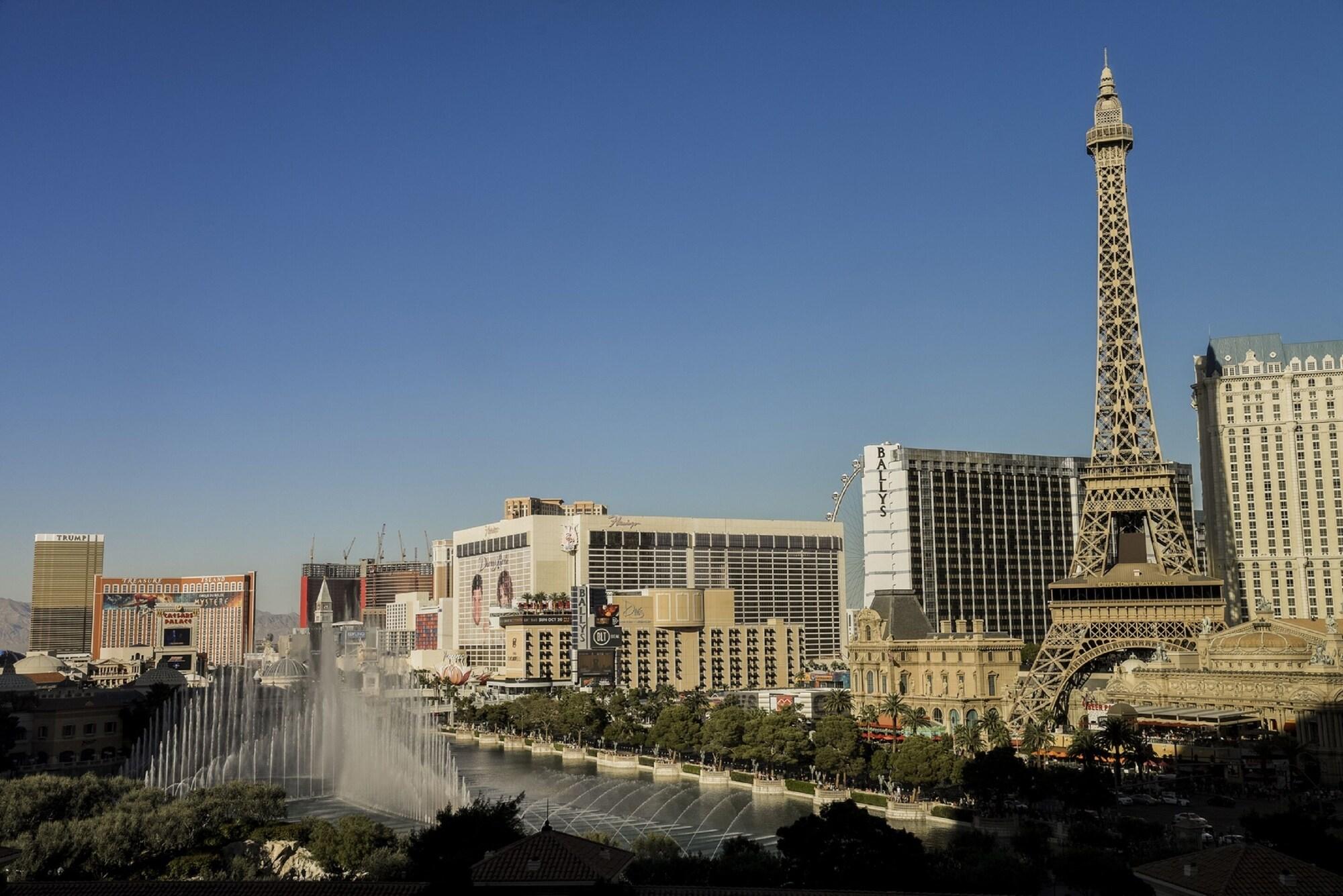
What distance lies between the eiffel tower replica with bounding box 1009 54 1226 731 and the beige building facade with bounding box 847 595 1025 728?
7023 millimetres

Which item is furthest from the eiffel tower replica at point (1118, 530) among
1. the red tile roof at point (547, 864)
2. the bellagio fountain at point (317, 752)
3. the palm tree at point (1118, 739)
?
the red tile roof at point (547, 864)

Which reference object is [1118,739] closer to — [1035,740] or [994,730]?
[1035,740]

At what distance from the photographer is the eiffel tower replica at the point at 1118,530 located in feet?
317

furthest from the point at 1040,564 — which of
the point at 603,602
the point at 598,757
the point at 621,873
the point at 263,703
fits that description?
the point at 621,873

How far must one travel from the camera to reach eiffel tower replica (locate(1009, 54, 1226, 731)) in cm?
9662

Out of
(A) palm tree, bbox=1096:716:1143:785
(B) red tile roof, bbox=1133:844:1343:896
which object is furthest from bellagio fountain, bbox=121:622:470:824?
(B) red tile roof, bbox=1133:844:1343:896

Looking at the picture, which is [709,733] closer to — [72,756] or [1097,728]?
[1097,728]

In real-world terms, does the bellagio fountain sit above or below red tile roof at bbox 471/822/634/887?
below

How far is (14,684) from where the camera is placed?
323 ft

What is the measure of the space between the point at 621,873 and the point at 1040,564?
159m

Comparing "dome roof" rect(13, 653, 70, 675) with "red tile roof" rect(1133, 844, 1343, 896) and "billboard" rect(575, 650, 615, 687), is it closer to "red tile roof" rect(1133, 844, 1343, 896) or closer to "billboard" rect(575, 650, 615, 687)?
"billboard" rect(575, 650, 615, 687)

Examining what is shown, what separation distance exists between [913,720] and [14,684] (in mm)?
75580

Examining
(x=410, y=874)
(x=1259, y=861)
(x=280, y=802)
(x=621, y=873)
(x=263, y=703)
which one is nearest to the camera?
(x=1259, y=861)

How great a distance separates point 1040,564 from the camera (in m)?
187
